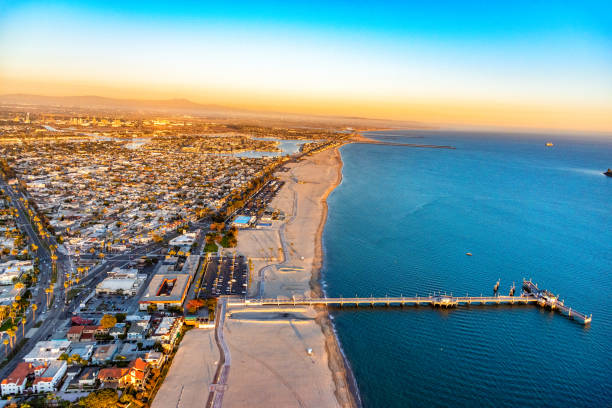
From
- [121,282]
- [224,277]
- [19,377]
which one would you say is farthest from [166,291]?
[19,377]

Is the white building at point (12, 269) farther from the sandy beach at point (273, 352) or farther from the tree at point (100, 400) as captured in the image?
the tree at point (100, 400)

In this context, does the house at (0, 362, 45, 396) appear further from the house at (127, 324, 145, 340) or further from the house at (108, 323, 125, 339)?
the house at (127, 324, 145, 340)

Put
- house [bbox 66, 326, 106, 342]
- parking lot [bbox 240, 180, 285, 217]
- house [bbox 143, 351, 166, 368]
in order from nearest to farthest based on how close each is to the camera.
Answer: house [bbox 143, 351, 166, 368] < house [bbox 66, 326, 106, 342] < parking lot [bbox 240, 180, 285, 217]

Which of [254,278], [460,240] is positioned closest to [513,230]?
[460,240]

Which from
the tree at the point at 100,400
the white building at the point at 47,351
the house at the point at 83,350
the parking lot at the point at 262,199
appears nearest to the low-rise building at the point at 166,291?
→ the house at the point at 83,350

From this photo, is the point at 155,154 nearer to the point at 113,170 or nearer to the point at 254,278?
the point at 113,170

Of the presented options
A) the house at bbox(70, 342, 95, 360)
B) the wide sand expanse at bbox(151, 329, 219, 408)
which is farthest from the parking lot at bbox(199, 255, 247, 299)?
the house at bbox(70, 342, 95, 360)
